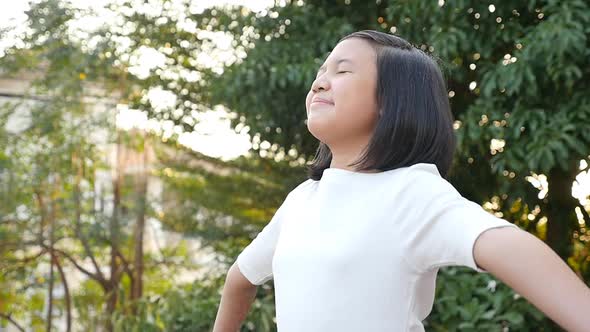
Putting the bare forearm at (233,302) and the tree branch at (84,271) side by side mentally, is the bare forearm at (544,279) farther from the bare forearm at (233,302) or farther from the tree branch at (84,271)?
the tree branch at (84,271)

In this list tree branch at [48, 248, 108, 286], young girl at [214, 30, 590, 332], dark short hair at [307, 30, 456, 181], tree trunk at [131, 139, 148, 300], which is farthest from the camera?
tree trunk at [131, 139, 148, 300]

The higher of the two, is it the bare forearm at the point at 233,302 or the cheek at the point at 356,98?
the cheek at the point at 356,98

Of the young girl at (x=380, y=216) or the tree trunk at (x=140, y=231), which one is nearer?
the young girl at (x=380, y=216)

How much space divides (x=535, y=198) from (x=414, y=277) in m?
2.78

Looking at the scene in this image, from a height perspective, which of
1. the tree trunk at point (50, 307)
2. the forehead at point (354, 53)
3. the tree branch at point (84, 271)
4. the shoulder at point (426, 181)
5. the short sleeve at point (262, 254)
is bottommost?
the tree trunk at point (50, 307)

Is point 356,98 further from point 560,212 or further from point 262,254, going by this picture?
point 560,212

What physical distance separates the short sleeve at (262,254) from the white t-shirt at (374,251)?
0.15 meters

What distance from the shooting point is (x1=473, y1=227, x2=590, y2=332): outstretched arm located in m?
1.01

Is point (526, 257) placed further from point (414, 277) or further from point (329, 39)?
point (329, 39)

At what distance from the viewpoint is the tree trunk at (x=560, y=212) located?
12.8 feet

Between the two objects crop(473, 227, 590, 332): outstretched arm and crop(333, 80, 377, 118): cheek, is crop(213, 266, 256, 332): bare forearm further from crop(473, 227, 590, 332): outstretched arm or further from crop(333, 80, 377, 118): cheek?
crop(473, 227, 590, 332): outstretched arm

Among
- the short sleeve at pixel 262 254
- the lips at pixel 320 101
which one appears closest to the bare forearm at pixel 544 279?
the lips at pixel 320 101

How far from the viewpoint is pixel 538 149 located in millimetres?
3268

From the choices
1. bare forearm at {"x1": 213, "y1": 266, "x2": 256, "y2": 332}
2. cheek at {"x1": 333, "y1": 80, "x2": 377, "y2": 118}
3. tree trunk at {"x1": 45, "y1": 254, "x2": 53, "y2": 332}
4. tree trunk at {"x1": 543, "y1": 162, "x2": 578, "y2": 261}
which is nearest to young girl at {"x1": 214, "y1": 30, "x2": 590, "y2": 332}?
cheek at {"x1": 333, "y1": 80, "x2": 377, "y2": 118}
